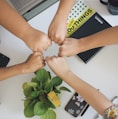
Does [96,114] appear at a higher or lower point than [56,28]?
lower

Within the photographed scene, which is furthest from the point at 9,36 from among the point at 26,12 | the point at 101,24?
the point at 101,24

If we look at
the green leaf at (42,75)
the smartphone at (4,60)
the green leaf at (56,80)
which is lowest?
the green leaf at (56,80)

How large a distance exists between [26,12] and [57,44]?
0.50ft

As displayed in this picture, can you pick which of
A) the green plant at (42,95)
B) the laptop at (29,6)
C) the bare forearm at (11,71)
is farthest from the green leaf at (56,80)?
the laptop at (29,6)

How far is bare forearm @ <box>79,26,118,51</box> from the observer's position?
113 centimetres

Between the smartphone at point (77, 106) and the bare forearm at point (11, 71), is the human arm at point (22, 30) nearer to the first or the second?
the bare forearm at point (11, 71)

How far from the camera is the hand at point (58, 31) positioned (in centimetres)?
111

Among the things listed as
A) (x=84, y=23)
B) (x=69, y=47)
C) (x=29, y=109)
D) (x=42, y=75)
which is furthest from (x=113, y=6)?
(x=29, y=109)

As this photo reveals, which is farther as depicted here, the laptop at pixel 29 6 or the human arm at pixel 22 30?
the laptop at pixel 29 6

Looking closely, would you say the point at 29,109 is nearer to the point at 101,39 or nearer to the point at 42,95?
the point at 42,95

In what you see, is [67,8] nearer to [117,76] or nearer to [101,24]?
[101,24]

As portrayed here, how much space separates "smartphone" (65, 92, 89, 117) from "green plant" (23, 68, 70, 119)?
43 mm

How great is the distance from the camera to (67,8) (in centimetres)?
115

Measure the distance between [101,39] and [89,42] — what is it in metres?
0.04
